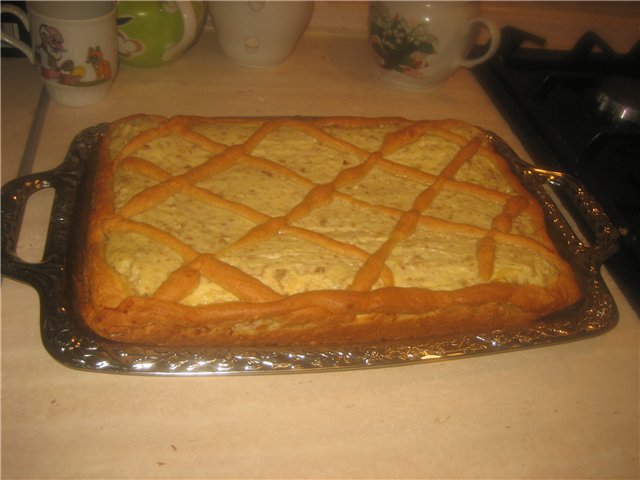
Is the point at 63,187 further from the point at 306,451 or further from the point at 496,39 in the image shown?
the point at 496,39

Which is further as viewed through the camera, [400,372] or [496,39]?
[496,39]

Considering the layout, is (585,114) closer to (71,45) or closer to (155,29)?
(155,29)

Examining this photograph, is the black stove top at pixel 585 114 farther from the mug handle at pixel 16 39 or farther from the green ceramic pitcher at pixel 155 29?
the mug handle at pixel 16 39

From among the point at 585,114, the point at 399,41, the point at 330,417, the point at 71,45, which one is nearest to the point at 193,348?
the point at 330,417

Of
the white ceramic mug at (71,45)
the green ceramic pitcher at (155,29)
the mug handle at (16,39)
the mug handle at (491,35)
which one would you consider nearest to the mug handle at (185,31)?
→ the green ceramic pitcher at (155,29)

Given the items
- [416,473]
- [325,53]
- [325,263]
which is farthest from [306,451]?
[325,53]

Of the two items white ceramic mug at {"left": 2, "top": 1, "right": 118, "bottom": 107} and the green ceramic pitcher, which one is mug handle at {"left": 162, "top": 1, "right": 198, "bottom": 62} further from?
white ceramic mug at {"left": 2, "top": 1, "right": 118, "bottom": 107}
